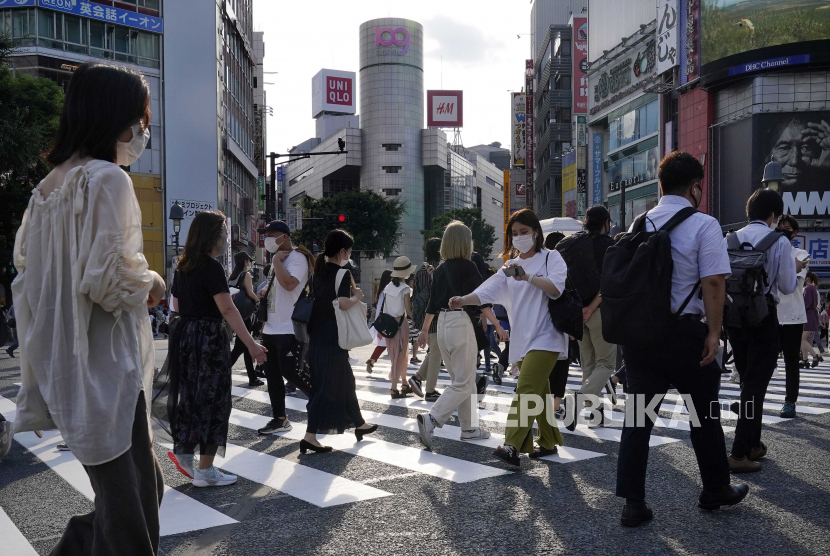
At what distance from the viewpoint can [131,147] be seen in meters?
2.56

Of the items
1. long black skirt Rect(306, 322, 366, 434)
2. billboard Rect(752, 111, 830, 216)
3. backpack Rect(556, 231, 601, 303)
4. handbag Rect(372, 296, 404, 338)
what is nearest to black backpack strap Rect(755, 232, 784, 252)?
backpack Rect(556, 231, 601, 303)

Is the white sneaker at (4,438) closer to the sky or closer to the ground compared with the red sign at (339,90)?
closer to the ground

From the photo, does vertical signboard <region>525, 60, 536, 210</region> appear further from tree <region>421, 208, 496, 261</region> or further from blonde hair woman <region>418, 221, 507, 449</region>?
blonde hair woman <region>418, 221, 507, 449</region>

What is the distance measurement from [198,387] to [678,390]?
2.89 m

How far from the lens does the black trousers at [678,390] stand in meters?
4.02

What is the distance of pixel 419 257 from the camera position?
10406 centimetres

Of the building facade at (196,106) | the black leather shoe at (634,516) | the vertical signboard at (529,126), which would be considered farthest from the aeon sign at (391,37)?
the black leather shoe at (634,516)

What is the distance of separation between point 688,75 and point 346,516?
35037mm

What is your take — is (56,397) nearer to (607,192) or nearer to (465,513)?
(465,513)

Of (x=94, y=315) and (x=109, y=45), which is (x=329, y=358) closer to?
(x=94, y=315)

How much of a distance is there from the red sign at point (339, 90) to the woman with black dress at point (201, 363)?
12018cm

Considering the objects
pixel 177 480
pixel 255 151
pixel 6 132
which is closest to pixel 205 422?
pixel 177 480

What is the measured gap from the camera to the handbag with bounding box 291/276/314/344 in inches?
251

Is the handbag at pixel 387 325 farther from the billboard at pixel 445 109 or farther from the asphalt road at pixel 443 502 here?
the billboard at pixel 445 109
